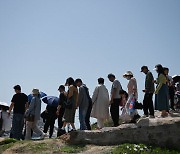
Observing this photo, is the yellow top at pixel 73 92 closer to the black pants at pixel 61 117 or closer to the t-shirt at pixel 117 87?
the black pants at pixel 61 117

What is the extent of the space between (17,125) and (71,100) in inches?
99.5

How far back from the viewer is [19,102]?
12117 mm

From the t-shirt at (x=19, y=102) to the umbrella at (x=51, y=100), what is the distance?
106 centimetres

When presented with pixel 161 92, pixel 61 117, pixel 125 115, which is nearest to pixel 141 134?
pixel 125 115

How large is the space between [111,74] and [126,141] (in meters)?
2.67

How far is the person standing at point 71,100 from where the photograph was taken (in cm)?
1112

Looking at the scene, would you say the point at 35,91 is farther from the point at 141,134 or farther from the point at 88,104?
the point at 141,134

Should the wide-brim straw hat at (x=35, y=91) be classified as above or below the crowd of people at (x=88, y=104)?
above

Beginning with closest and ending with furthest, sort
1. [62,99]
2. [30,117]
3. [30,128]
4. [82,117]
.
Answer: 1. [82,117]
2. [62,99]
3. [30,117]
4. [30,128]

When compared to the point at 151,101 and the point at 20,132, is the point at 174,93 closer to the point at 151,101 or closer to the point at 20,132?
the point at 151,101

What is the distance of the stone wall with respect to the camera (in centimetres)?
998

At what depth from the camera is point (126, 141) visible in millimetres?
10242

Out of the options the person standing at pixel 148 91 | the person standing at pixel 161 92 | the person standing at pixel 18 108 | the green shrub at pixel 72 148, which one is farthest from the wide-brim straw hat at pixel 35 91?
the person standing at pixel 161 92

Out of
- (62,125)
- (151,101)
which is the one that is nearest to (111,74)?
(151,101)
